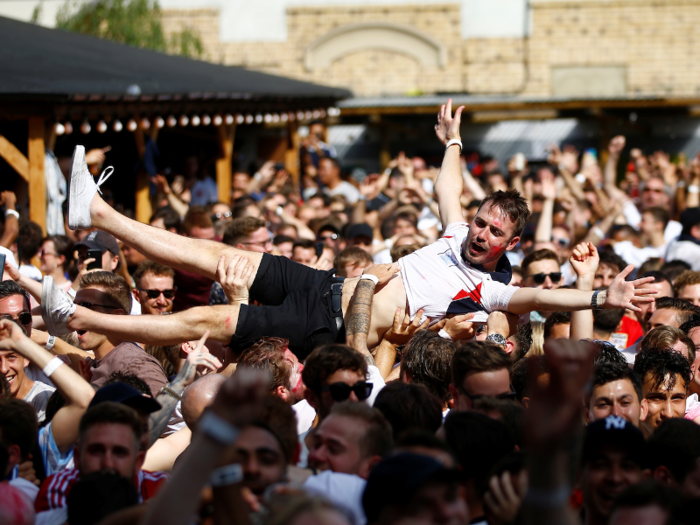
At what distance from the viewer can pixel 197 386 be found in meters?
3.88

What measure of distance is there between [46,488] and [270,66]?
24913mm

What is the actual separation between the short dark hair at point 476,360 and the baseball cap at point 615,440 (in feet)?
2.27

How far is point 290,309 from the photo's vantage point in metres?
5.22

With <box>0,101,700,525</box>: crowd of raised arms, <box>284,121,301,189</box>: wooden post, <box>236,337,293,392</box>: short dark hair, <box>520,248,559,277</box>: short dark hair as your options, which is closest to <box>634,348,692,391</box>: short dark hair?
<box>0,101,700,525</box>: crowd of raised arms

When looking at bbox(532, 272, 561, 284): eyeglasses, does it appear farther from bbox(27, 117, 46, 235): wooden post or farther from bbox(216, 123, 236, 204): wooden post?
bbox(216, 123, 236, 204): wooden post

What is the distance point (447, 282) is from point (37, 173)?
5057 mm

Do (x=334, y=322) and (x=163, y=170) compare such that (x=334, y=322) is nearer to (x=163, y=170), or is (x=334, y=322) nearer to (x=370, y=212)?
(x=370, y=212)

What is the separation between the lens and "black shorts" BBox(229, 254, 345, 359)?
4.98 meters

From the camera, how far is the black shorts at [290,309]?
4.98 meters

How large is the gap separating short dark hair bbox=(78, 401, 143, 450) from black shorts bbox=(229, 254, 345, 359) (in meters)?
1.79

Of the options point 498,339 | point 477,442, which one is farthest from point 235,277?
point 477,442

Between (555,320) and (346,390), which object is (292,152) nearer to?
(555,320)

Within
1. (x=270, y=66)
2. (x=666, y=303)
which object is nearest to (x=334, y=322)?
(x=666, y=303)

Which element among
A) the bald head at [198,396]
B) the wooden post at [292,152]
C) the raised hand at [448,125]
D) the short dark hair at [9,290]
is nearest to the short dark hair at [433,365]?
the bald head at [198,396]
